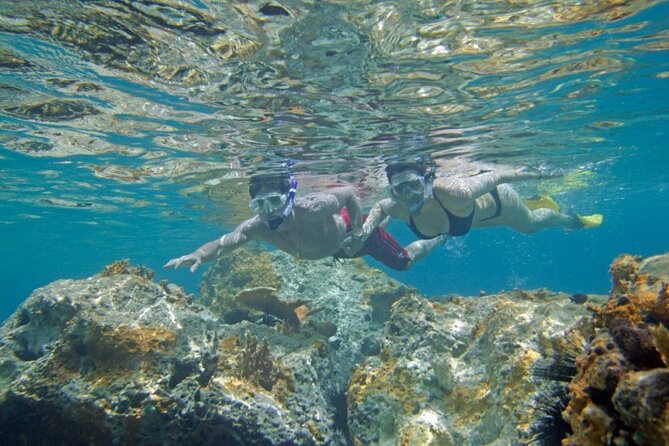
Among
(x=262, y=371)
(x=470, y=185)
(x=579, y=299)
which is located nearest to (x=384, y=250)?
(x=470, y=185)

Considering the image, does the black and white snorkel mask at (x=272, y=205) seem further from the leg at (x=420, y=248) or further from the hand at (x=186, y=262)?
the leg at (x=420, y=248)

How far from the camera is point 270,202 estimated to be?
8867 millimetres

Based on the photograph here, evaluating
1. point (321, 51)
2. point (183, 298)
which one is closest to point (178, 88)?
point (321, 51)

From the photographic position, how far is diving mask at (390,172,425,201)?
31.7ft

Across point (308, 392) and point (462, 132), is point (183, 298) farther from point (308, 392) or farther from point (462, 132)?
point (462, 132)

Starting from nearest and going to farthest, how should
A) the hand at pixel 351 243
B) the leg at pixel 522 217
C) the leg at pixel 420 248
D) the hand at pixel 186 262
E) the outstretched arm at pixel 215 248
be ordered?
the hand at pixel 186 262, the outstretched arm at pixel 215 248, the hand at pixel 351 243, the leg at pixel 522 217, the leg at pixel 420 248

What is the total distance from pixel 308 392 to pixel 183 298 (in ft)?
10.9

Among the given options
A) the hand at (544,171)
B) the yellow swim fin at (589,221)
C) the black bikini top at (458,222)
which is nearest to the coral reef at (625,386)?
the black bikini top at (458,222)

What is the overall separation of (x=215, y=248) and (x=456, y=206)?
20.4ft

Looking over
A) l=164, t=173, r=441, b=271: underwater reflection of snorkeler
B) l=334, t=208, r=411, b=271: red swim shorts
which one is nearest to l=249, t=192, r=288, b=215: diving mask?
l=164, t=173, r=441, b=271: underwater reflection of snorkeler

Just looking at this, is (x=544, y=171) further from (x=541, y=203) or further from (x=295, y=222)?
(x=295, y=222)

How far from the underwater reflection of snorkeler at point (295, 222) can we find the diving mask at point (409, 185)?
1.30 metres

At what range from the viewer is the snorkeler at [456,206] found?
32.4 feet

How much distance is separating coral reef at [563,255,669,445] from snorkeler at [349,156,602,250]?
706 centimetres
